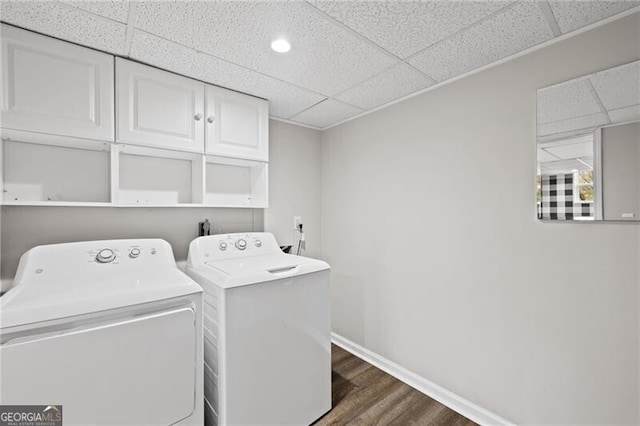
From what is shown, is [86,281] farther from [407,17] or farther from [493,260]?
[493,260]

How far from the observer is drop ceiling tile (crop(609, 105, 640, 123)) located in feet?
4.15

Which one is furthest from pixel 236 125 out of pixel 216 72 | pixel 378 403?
pixel 378 403

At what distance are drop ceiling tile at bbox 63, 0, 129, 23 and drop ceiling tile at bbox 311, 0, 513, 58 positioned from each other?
2.65 feet

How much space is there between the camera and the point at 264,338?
1550 millimetres

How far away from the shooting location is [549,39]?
1467mm

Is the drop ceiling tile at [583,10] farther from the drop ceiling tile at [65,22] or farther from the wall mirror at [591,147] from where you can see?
the drop ceiling tile at [65,22]

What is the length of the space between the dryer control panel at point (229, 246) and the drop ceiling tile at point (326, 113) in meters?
1.11

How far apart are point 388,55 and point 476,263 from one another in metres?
1.34

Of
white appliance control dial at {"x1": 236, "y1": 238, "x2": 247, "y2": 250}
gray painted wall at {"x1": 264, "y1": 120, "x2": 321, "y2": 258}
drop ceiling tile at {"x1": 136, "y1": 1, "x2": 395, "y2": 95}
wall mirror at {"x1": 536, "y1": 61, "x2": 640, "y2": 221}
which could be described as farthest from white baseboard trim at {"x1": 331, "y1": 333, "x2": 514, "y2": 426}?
drop ceiling tile at {"x1": 136, "y1": 1, "x2": 395, "y2": 95}

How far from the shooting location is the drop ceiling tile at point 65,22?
4.03 feet

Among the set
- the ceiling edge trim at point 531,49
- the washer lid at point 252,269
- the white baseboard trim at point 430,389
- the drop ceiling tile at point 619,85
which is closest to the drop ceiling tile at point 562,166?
the drop ceiling tile at point 619,85

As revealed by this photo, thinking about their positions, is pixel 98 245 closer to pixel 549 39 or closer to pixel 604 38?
pixel 549 39

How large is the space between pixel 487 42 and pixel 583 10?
36 cm

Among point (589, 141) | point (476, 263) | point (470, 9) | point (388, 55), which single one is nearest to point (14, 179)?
point (388, 55)
